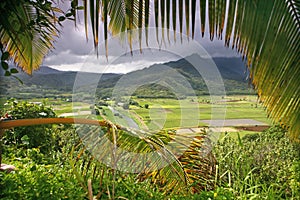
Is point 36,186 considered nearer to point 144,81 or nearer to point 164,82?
point 144,81

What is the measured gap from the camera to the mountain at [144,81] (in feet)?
6.97

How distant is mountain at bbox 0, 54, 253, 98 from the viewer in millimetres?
2123

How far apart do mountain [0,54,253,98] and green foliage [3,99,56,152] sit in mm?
665

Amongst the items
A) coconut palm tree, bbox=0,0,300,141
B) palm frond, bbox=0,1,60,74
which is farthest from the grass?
palm frond, bbox=0,1,60,74

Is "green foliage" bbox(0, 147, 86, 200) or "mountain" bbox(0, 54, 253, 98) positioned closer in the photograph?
"green foliage" bbox(0, 147, 86, 200)

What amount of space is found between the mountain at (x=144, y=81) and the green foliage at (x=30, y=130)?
0.67m

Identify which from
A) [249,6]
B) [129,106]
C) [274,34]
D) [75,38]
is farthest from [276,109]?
[75,38]

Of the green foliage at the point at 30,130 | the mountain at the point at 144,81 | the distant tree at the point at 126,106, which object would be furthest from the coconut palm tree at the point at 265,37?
the green foliage at the point at 30,130

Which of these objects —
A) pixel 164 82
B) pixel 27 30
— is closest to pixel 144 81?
pixel 164 82

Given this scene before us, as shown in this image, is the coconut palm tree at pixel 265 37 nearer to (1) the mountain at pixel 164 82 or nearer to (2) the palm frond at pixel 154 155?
(2) the palm frond at pixel 154 155

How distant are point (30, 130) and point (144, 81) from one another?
1.70 m

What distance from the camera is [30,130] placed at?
11.8 ft

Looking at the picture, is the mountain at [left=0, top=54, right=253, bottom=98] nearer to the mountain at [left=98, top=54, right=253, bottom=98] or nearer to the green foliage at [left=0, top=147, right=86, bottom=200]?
the mountain at [left=98, top=54, right=253, bottom=98]

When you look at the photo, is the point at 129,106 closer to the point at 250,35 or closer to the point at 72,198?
the point at 72,198
